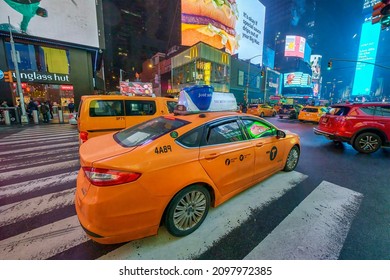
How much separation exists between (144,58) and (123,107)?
7467 cm

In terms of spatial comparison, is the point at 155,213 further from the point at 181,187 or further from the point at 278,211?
the point at 278,211

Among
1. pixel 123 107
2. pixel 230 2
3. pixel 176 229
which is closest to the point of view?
pixel 176 229

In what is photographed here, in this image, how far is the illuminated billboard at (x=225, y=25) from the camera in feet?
127

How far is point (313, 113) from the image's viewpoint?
15305 mm

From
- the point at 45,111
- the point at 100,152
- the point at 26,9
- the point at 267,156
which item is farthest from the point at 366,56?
the point at 100,152

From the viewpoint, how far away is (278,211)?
2.90 meters

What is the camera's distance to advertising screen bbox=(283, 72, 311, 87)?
73938mm

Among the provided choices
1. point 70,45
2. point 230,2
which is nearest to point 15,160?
point 70,45

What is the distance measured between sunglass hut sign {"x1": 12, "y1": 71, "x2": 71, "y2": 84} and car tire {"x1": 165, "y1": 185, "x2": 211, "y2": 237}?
71.8 ft

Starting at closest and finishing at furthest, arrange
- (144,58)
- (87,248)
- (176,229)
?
(87,248) → (176,229) → (144,58)

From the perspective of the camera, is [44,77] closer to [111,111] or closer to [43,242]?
[111,111]

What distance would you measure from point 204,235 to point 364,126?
7.04m
